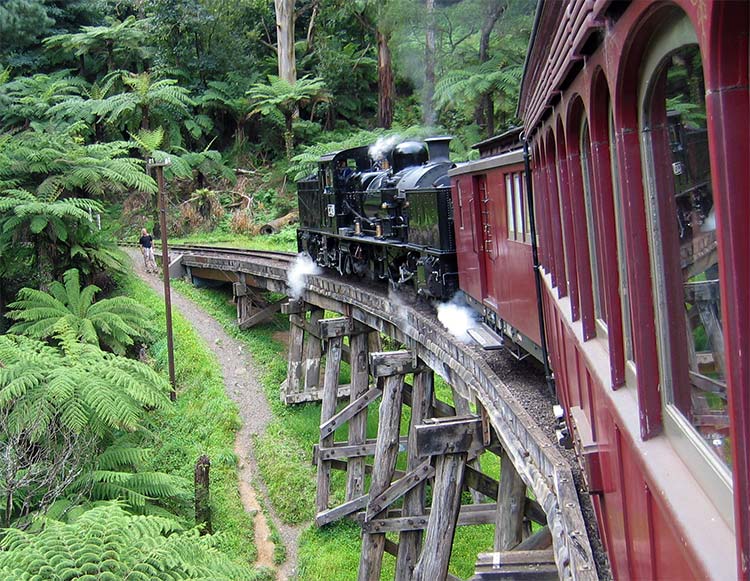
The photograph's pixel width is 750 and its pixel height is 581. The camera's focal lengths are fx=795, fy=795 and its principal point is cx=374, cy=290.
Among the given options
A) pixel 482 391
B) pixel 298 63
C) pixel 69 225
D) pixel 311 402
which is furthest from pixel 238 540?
pixel 298 63

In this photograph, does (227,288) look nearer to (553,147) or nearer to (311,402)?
(311,402)

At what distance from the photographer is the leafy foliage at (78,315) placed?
13.9 meters

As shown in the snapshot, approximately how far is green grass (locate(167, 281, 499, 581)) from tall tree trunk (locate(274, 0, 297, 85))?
12.7 metres

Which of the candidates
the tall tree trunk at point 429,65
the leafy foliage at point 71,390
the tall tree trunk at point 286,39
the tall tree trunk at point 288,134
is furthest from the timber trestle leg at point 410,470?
the tall tree trunk at point 286,39

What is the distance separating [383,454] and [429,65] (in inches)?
612

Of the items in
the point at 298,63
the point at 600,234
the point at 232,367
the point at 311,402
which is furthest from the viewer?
the point at 298,63

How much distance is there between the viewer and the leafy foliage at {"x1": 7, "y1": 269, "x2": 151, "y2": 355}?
13.9 m

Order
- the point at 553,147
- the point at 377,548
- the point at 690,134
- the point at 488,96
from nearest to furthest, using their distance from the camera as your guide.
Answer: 1. the point at 690,134
2. the point at 553,147
3. the point at 377,548
4. the point at 488,96

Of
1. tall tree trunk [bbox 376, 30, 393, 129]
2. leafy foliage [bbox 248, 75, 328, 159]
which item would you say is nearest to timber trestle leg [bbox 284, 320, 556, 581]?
leafy foliage [bbox 248, 75, 328, 159]

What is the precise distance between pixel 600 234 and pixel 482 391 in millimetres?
4359

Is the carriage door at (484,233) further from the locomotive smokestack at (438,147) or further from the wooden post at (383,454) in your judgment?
the locomotive smokestack at (438,147)

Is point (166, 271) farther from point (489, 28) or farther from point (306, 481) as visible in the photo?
point (489, 28)

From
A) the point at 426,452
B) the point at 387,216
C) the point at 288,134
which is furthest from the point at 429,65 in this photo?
the point at 426,452

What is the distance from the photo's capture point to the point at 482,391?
668 centimetres
